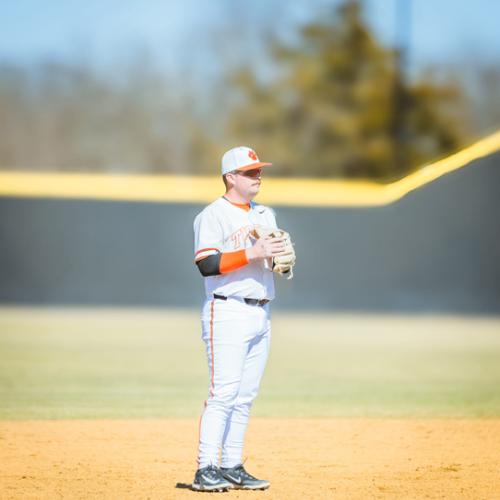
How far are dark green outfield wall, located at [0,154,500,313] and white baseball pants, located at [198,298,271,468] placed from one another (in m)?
16.8

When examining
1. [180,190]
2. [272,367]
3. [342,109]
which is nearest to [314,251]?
[180,190]

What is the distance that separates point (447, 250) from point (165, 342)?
990 cm

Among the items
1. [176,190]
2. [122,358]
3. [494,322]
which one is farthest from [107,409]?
[176,190]

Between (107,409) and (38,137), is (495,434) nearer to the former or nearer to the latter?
(107,409)

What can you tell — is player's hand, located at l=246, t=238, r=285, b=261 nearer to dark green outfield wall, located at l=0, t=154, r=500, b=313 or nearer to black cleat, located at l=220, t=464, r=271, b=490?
black cleat, located at l=220, t=464, r=271, b=490

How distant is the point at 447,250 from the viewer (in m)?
22.5

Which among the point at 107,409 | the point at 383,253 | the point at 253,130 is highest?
the point at 253,130

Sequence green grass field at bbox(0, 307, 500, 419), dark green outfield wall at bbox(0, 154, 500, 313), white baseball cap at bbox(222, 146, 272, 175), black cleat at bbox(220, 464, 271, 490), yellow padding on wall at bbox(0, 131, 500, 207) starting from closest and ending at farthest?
white baseball cap at bbox(222, 146, 272, 175) < black cleat at bbox(220, 464, 271, 490) < green grass field at bbox(0, 307, 500, 419) < dark green outfield wall at bbox(0, 154, 500, 313) < yellow padding on wall at bbox(0, 131, 500, 207)

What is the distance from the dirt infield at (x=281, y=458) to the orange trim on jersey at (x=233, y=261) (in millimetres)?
1058

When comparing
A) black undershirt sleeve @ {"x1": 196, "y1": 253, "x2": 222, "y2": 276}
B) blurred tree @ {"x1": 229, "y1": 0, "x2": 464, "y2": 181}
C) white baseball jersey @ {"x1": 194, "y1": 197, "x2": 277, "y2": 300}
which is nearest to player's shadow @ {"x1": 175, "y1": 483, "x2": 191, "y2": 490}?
white baseball jersey @ {"x1": 194, "y1": 197, "x2": 277, "y2": 300}

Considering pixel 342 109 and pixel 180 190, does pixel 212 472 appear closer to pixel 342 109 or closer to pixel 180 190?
pixel 180 190

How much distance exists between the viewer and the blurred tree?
27375mm

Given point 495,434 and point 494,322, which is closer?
point 495,434

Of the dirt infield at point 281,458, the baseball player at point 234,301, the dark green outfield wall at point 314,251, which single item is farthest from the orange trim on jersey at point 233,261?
the dark green outfield wall at point 314,251
